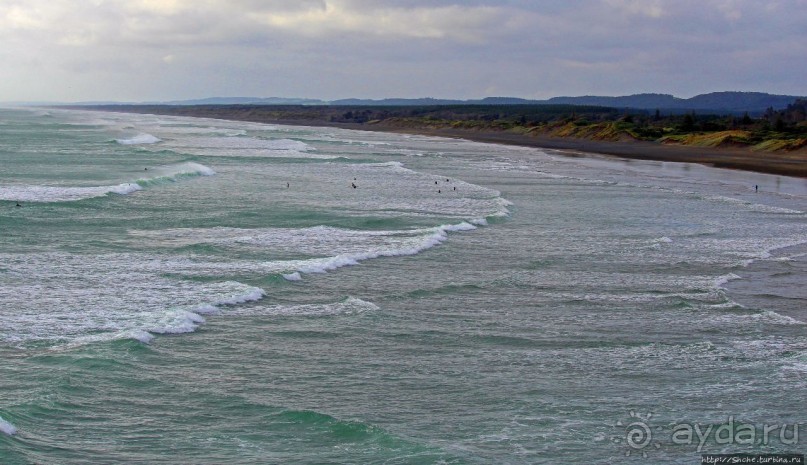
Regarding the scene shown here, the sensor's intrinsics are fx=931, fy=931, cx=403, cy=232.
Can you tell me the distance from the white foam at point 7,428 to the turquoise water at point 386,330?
0.06 m

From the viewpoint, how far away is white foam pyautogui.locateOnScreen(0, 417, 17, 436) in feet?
37.1

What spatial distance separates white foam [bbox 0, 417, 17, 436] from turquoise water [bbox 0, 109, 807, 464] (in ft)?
0.18

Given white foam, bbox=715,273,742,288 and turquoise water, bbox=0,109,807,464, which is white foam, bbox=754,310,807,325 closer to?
turquoise water, bbox=0,109,807,464

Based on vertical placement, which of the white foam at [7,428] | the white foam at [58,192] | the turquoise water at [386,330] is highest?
the white foam at [58,192]

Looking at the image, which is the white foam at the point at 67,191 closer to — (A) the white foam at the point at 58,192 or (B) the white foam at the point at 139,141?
(A) the white foam at the point at 58,192

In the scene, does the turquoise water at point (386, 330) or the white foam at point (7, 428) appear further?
the turquoise water at point (386, 330)

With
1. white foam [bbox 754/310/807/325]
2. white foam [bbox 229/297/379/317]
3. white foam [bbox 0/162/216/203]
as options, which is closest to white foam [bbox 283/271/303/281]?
white foam [bbox 229/297/379/317]

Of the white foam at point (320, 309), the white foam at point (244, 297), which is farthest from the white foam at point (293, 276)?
the white foam at point (320, 309)

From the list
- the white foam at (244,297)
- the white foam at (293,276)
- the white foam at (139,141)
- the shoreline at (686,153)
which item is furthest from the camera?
the white foam at (139,141)

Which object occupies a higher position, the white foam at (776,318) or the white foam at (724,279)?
the white foam at (724,279)

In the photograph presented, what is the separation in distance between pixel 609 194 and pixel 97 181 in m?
22.8

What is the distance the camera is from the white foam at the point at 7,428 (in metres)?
11.3

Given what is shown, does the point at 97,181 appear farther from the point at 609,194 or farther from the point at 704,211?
the point at 704,211

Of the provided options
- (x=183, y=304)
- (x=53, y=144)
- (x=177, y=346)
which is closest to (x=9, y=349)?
(x=177, y=346)
